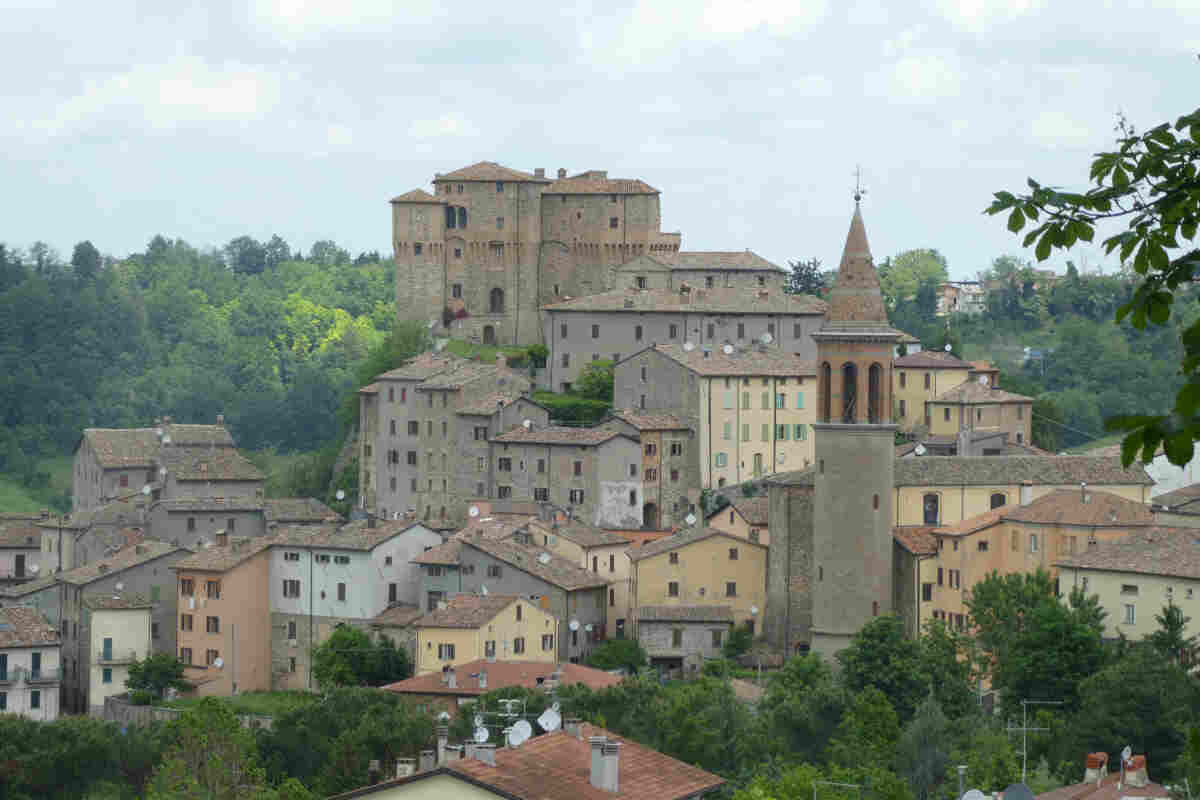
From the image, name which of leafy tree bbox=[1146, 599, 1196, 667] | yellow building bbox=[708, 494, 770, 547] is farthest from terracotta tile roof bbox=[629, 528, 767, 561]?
leafy tree bbox=[1146, 599, 1196, 667]

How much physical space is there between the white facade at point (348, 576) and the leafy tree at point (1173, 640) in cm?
2158

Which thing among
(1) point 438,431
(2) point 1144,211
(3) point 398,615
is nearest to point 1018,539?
(3) point 398,615

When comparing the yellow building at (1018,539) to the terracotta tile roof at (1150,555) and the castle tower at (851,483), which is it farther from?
the castle tower at (851,483)

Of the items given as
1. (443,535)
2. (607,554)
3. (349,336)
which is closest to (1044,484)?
(607,554)

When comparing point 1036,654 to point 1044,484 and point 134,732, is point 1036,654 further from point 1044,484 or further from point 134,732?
point 134,732

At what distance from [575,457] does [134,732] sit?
1890 cm

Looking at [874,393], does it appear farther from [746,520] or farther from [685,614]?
[685,614]

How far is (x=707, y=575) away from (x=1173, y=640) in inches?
638

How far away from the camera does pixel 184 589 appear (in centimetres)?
6412

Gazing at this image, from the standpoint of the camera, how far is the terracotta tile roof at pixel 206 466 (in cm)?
7494

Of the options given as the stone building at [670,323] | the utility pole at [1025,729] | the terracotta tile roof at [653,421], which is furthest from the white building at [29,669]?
the utility pole at [1025,729]

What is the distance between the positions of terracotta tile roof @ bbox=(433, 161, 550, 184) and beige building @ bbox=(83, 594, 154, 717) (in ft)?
78.7

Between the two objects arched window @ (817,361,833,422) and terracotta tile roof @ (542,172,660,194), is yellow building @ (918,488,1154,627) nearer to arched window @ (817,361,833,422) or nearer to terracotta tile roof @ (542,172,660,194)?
arched window @ (817,361,833,422)

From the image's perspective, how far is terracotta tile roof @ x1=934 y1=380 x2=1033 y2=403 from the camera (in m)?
70.4
